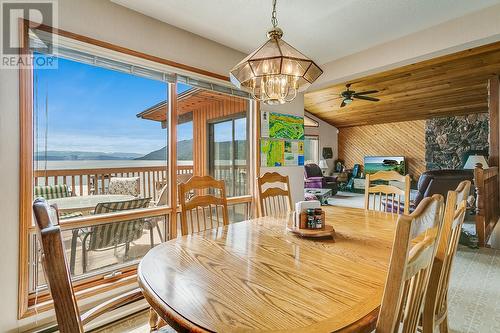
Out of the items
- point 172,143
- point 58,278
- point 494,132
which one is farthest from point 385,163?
point 58,278

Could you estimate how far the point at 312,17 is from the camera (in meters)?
2.40

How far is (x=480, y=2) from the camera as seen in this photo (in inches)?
86.4

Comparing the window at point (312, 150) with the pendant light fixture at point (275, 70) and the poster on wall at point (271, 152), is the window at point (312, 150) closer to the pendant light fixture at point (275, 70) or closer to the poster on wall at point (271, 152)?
the poster on wall at point (271, 152)

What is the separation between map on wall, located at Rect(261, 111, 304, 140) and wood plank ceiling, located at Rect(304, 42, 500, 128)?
190cm

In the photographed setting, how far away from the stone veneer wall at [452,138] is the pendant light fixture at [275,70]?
322 inches

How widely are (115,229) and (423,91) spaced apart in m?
7.01

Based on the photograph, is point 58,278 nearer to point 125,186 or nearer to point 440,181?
point 125,186

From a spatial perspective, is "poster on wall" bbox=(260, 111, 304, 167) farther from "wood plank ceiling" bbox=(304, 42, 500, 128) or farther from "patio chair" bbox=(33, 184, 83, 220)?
"patio chair" bbox=(33, 184, 83, 220)

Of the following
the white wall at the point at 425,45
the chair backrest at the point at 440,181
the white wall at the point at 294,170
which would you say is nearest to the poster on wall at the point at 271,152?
the white wall at the point at 294,170

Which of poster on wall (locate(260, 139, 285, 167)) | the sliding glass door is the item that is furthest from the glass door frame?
poster on wall (locate(260, 139, 285, 167))

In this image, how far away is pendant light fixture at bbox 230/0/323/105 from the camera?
1423mm

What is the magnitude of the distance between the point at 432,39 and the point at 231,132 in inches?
99.0

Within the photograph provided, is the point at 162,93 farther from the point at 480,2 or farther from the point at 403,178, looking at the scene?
the point at 480,2

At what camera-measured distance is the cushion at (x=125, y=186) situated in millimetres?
2756
